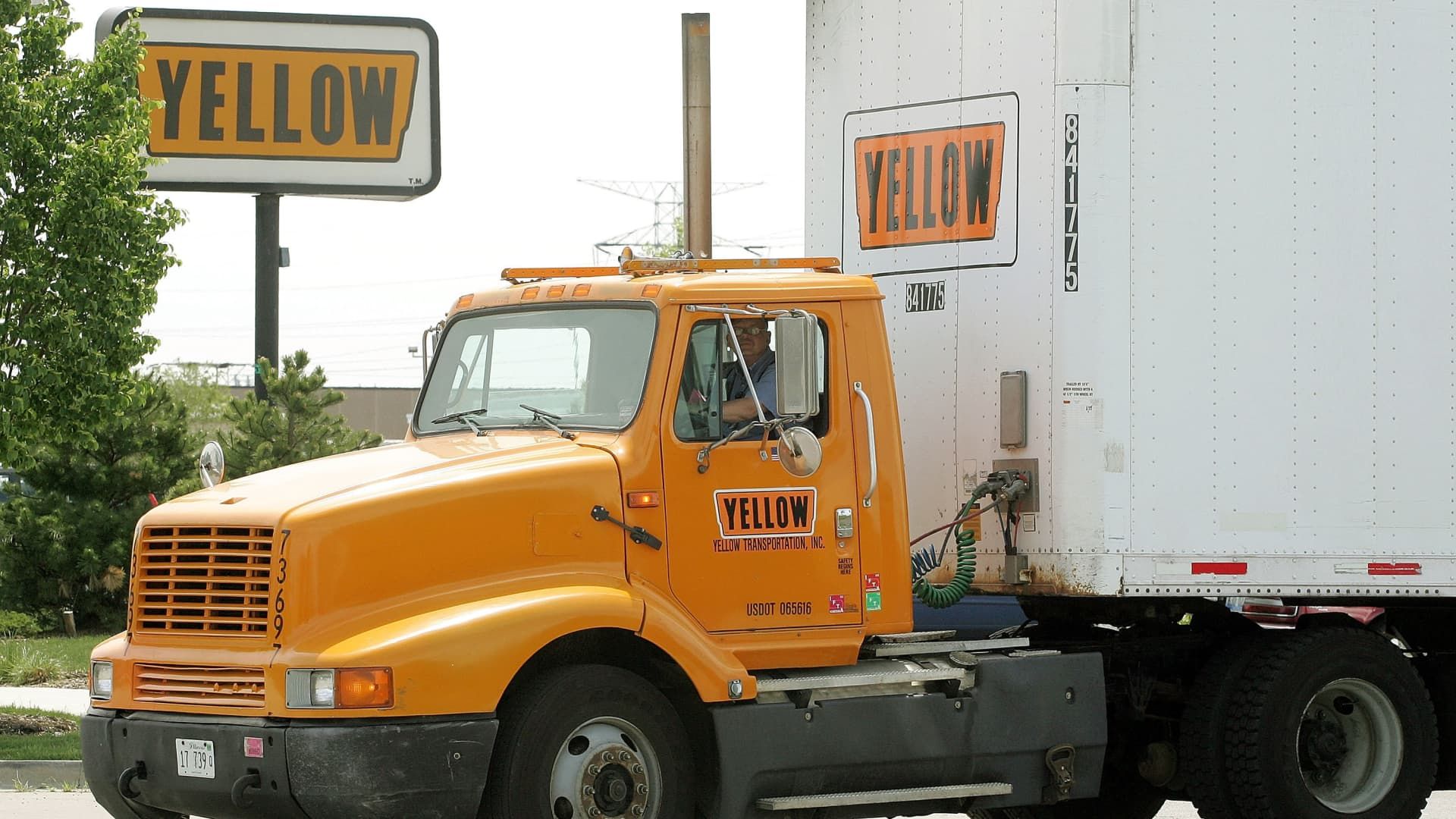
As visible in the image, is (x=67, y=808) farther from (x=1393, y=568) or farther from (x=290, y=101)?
(x=290, y=101)

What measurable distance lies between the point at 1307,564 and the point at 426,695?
4762mm

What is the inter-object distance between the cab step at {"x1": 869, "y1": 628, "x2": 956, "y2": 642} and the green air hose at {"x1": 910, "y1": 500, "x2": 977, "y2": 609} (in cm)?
16

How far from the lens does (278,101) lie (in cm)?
2111

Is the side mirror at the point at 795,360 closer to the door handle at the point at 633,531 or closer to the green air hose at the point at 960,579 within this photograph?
the door handle at the point at 633,531

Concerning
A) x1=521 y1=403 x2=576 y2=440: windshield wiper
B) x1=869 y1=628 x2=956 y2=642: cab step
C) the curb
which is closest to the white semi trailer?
x1=869 y1=628 x2=956 y2=642: cab step

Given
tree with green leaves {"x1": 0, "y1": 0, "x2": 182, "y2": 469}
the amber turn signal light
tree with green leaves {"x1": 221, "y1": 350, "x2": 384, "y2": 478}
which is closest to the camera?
the amber turn signal light

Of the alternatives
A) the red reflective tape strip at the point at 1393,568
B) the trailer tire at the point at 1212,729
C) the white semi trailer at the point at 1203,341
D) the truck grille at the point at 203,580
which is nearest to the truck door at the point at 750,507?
the white semi trailer at the point at 1203,341

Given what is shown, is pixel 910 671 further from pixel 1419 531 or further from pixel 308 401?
pixel 308 401

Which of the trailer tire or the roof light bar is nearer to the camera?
the roof light bar

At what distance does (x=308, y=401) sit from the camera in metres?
22.8

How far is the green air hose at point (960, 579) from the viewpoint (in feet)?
31.9

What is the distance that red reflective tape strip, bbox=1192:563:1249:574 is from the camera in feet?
31.6

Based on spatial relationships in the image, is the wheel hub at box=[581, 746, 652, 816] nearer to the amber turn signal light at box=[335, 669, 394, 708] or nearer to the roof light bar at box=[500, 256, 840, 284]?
the amber turn signal light at box=[335, 669, 394, 708]

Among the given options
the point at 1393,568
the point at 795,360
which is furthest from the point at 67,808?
the point at 1393,568
